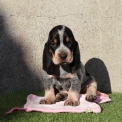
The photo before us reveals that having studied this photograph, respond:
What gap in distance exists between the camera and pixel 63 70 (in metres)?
4.67

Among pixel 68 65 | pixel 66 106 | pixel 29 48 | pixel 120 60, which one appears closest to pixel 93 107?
pixel 66 106

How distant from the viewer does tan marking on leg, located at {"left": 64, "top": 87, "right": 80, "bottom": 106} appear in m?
4.32

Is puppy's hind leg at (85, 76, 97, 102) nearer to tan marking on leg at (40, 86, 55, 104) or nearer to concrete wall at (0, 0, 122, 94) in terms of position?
tan marking on leg at (40, 86, 55, 104)

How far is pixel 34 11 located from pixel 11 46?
72 centimetres

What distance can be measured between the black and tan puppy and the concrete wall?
26.5 inches

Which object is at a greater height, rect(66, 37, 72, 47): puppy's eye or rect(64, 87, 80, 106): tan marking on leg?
rect(66, 37, 72, 47): puppy's eye

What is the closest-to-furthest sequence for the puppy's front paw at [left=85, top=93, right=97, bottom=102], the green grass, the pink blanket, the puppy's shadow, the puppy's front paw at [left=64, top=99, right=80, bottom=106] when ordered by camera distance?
the green grass, the pink blanket, the puppy's front paw at [left=64, top=99, right=80, bottom=106], the puppy's front paw at [left=85, top=93, right=97, bottom=102], the puppy's shadow

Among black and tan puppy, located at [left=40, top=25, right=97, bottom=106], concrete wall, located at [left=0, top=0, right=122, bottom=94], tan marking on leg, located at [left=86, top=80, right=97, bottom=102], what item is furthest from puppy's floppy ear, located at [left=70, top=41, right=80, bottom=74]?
concrete wall, located at [left=0, top=0, right=122, bottom=94]

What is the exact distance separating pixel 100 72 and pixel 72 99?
1.32 meters

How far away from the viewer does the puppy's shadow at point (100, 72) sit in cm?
553

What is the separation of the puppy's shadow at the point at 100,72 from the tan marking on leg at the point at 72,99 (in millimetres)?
1121

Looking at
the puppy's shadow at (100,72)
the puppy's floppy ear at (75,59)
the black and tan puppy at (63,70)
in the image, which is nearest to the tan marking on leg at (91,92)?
the black and tan puppy at (63,70)

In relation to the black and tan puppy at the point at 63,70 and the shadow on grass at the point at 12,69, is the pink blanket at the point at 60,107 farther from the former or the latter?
the shadow on grass at the point at 12,69

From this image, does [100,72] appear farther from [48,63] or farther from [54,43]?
[54,43]
